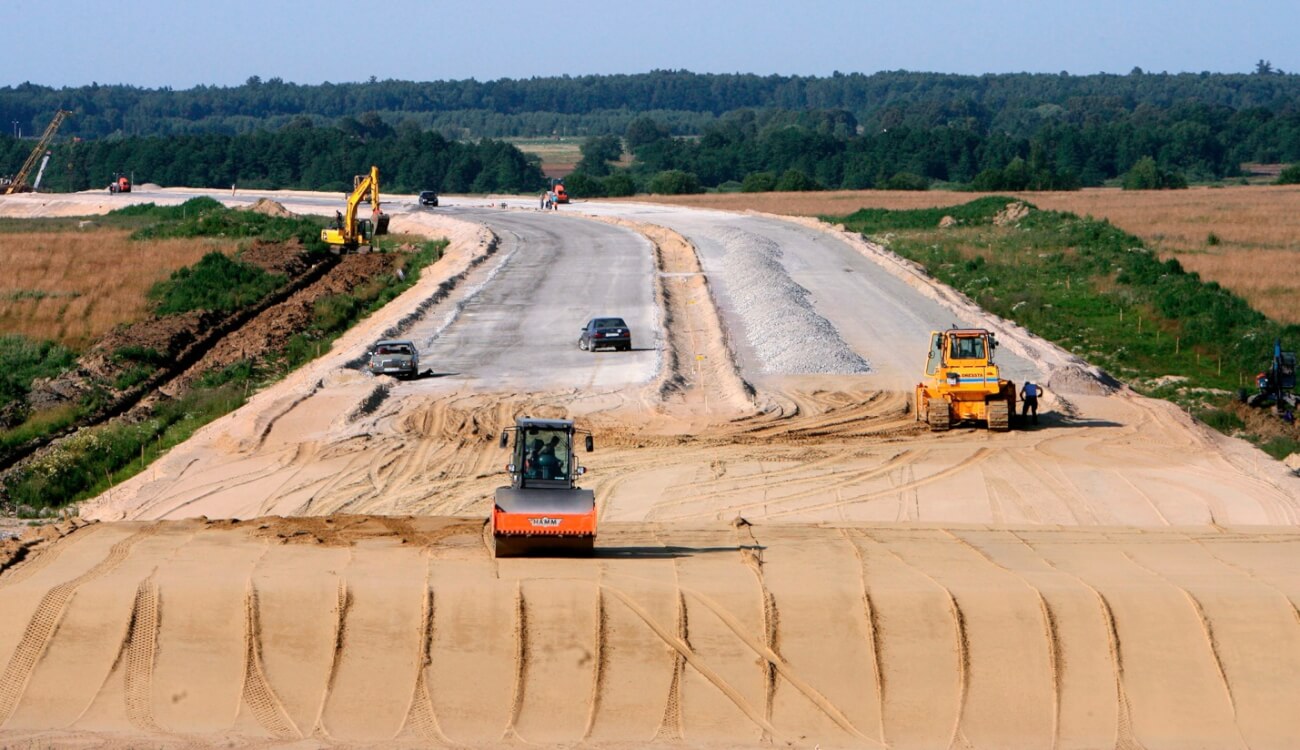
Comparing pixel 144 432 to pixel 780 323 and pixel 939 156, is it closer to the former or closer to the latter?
pixel 780 323

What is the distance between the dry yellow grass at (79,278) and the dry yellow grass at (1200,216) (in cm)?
4116

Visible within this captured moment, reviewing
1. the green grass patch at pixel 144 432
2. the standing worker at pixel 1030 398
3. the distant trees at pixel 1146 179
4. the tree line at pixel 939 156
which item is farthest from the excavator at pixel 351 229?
the tree line at pixel 939 156

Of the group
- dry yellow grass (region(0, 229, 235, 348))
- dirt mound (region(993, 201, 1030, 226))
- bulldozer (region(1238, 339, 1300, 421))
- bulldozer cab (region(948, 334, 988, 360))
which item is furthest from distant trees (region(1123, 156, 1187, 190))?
bulldozer cab (region(948, 334, 988, 360))

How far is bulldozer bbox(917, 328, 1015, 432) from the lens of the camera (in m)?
37.1

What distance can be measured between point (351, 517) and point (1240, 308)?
35711 millimetres

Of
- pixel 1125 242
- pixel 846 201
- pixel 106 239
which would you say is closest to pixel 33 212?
pixel 106 239

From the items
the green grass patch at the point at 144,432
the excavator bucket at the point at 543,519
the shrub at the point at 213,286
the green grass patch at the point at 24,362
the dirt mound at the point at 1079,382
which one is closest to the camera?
the excavator bucket at the point at 543,519

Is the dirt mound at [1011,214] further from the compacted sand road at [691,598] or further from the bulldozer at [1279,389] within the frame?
the compacted sand road at [691,598]

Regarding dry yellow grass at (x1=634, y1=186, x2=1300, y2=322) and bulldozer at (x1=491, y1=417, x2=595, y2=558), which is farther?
dry yellow grass at (x1=634, y1=186, x2=1300, y2=322)

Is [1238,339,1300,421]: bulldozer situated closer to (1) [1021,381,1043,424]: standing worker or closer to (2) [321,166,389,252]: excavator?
(1) [1021,381,1043,424]: standing worker

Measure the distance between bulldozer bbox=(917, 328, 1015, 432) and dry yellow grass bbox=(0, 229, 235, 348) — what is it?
93.1ft

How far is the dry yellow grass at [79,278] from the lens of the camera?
177ft

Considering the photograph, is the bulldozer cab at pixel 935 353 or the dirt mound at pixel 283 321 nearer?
the bulldozer cab at pixel 935 353

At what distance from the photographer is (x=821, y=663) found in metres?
20.7
